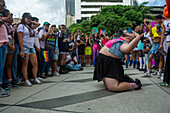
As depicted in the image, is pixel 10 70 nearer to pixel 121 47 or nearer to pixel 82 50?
pixel 121 47

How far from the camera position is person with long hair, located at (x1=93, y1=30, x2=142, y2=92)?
315 centimetres

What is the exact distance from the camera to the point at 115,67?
129 inches

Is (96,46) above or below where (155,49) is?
above

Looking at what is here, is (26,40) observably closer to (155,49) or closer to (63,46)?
(63,46)

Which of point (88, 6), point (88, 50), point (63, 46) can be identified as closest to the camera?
point (63, 46)

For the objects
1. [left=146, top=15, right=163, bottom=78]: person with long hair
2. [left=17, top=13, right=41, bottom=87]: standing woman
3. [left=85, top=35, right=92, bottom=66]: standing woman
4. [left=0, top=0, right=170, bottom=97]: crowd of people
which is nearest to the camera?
[left=0, top=0, right=170, bottom=97]: crowd of people

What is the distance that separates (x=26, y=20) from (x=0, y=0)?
112 cm

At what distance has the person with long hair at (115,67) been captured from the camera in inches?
124

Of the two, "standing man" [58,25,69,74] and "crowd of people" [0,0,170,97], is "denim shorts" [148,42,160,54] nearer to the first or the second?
"crowd of people" [0,0,170,97]

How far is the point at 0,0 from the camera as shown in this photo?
287 centimetres

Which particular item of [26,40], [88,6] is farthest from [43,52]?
[88,6]

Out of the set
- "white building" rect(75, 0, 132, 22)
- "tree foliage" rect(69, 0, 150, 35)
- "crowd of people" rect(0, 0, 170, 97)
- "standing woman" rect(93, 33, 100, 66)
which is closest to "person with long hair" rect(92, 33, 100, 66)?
"standing woman" rect(93, 33, 100, 66)

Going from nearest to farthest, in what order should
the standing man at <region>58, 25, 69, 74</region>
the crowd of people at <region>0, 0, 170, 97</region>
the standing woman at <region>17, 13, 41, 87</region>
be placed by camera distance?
the crowd of people at <region>0, 0, 170, 97</region> < the standing woman at <region>17, 13, 41, 87</region> < the standing man at <region>58, 25, 69, 74</region>

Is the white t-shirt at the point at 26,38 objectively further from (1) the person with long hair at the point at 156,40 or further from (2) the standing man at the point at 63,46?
(1) the person with long hair at the point at 156,40
